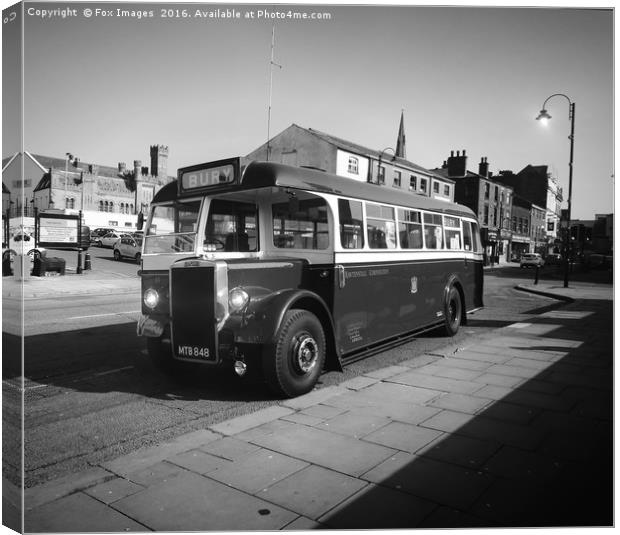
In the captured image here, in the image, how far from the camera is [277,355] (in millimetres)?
4910

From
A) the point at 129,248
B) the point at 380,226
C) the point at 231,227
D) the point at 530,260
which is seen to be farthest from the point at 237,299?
the point at 530,260

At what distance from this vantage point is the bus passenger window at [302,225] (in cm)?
590

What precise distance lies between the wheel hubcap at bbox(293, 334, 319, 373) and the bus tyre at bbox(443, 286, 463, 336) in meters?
4.51

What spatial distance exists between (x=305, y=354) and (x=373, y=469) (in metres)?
2.11

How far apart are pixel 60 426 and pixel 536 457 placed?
4143 mm

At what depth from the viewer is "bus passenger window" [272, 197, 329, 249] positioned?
232 inches

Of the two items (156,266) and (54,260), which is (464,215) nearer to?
(156,266)

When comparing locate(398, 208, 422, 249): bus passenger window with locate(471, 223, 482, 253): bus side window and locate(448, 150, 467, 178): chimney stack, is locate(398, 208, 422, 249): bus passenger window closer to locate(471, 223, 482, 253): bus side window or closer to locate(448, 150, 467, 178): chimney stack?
locate(471, 223, 482, 253): bus side window

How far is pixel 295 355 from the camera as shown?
5133 millimetres

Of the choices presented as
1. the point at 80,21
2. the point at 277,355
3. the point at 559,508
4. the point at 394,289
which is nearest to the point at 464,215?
the point at 394,289

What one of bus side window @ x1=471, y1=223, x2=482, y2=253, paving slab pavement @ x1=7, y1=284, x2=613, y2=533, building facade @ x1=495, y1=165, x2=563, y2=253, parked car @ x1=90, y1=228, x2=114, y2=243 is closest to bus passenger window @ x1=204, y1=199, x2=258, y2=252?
paving slab pavement @ x1=7, y1=284, x2=613, y2=533

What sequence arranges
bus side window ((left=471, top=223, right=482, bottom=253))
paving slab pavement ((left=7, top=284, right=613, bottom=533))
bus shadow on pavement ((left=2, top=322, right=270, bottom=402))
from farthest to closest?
bus side window ((left=471, top=223, right=482, bottom=253))
bus shadow on pavement ((left=2, top=322, right=270, bottom=402))
paving slab pavement ((left=7, top=284, right=613, bottom=533))

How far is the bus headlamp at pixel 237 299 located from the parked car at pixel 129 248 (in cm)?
2583

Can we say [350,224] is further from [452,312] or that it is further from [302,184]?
[452,312]
